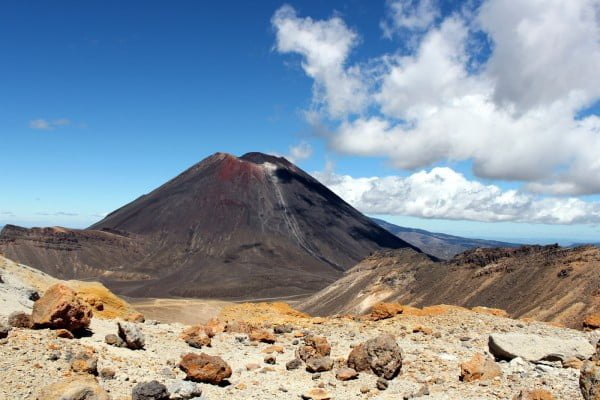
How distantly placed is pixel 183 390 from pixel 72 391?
2176mm

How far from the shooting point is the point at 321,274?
152 m

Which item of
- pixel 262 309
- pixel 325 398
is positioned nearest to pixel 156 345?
pixel 325 398

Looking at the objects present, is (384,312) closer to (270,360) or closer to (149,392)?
(270,360)

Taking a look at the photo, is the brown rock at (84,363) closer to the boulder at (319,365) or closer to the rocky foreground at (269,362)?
the rocky foreground at (269,362)

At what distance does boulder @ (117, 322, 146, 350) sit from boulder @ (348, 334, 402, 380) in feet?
17.6

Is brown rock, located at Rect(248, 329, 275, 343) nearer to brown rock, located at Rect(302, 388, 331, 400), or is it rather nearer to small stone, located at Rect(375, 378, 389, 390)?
brown rock, located at Rect(302, 388, 331, 400)

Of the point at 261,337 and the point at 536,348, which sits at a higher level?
the point at 536,348

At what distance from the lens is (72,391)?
334 inches

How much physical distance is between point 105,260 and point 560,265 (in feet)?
446

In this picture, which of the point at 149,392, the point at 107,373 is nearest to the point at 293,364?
the point at 149,392

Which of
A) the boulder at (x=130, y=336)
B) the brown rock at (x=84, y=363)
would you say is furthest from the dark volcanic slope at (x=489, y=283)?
the brown rock at (x=84, y=363)

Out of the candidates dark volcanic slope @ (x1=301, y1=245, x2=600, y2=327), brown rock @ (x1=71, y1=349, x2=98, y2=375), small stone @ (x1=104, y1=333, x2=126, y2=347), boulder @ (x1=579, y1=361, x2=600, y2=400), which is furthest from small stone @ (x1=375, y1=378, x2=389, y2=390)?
dark volcanic slope @ (x1=301, y1=245, x2=600, y2=327)

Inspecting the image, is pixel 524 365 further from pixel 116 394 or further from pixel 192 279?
pixel 192 279

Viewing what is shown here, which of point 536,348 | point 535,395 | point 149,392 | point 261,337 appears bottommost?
point 149,392
